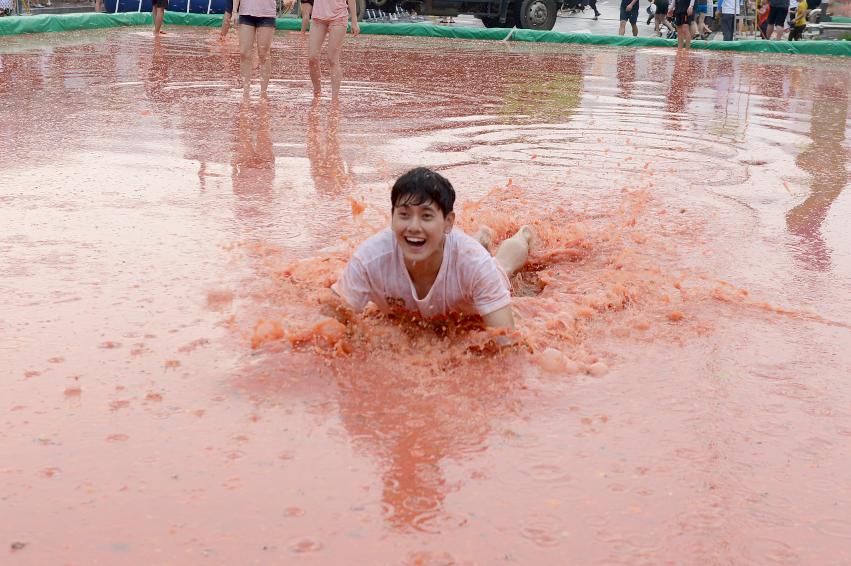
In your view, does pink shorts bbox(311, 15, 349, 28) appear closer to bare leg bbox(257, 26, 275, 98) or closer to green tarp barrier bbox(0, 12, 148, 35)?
bare leg bbox(257, 26, 275, 98)

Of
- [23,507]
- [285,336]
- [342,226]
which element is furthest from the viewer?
[342,226]

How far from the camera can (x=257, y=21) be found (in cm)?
1102

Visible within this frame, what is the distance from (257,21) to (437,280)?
778cm

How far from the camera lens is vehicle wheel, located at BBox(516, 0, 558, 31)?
24.2 meters

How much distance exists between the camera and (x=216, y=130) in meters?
9.31

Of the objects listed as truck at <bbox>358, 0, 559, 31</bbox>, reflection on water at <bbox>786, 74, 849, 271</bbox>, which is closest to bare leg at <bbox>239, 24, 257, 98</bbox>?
reflection on water at <bbox>786, 74, 849, 271</bbox>

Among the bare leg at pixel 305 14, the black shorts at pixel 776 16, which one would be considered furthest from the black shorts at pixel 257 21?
the black shorts at pixel 776 16

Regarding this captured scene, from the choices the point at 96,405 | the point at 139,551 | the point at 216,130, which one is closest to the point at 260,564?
the point at 139,551

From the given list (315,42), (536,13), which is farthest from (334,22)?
(536,13)

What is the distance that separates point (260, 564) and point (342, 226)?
11.7ft

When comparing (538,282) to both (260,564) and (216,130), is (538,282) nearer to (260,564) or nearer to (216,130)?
(260,564)

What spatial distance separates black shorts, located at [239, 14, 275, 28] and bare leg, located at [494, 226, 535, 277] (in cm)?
660

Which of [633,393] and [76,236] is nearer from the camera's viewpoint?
[633,393]

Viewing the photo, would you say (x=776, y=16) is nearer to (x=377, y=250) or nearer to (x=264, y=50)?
(x=264, y=50)
